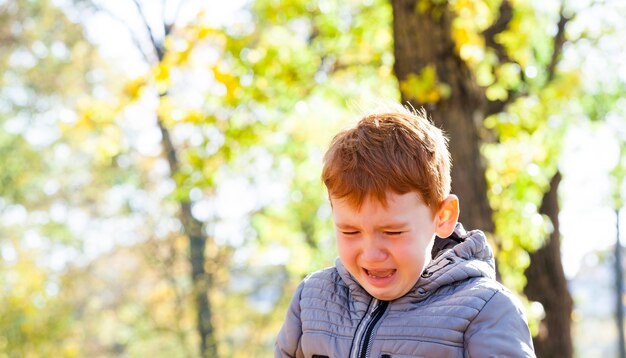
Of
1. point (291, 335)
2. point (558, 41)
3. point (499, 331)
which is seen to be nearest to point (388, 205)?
point (499, 331)

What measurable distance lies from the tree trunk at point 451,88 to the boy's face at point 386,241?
2.65 m

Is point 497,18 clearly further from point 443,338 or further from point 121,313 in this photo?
point 121,313

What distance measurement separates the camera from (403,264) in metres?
2.20

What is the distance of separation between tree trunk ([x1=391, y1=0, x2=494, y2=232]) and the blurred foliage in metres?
0.09

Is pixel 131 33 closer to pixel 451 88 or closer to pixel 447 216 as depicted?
pixel 451 88

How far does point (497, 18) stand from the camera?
24.9ft

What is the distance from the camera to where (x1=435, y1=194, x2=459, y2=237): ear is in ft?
7.48

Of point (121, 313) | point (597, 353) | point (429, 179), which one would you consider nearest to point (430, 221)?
point (429, 179)

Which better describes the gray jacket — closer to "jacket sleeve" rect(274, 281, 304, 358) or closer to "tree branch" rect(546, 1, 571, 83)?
"jacket sleeve" rect(274, 281, 304, 358)

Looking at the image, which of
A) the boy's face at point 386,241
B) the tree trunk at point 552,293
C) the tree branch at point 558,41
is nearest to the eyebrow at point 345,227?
the boy's face at point 386,241

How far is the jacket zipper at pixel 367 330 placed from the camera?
2223mm

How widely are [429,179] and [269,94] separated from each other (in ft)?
13.9

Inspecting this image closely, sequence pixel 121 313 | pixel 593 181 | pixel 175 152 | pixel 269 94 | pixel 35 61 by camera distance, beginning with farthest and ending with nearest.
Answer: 1. pixel 121 313
2. pixel 35 61
3. pixel 175 152
4. pixel 593 181
5. pixel 269 94

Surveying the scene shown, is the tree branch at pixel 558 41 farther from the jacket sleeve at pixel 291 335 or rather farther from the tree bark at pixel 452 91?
the jacket sleeve at pixel 291 335
